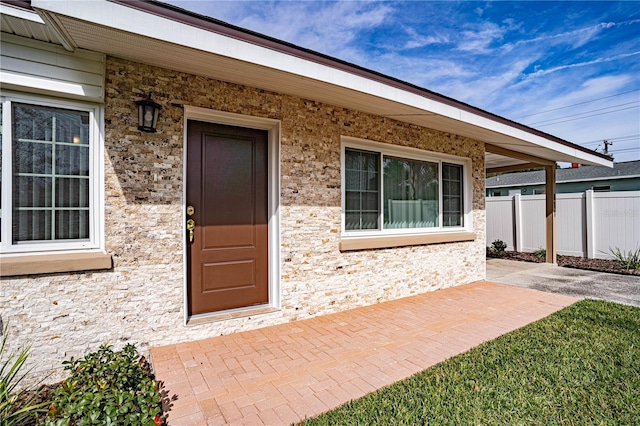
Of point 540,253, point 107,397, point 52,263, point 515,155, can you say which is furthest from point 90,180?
point 540,253

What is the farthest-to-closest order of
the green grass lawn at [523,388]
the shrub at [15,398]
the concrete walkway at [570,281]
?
the concrete walkway at [570,281], the green grass lawn at [523,388], the shrub at [15,398]

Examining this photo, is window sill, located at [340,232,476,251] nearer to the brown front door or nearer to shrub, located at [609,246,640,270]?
the brown front door

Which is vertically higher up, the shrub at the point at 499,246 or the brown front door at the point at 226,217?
the brown front door at the point at 226,217

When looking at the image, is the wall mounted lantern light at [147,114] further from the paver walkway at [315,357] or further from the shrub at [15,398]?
the paver walkway at [315,357]

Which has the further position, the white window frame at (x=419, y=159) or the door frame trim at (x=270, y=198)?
the white window frame at (x=419, y=159)

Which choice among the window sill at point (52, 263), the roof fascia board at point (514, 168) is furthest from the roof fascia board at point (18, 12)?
the roof fascia board at point (514, 168)

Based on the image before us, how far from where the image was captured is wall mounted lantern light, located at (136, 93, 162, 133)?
3332mm

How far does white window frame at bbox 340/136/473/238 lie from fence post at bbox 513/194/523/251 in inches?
209

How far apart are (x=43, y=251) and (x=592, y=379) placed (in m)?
5.08

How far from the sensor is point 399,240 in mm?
5539

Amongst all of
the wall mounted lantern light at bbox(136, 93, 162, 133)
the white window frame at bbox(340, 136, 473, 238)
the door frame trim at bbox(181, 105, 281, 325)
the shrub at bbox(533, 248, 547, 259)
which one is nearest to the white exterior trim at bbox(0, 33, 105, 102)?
the wall mounted lantern light at bbox(136, 93, 162, 133)

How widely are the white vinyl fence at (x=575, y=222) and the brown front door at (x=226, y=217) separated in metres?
9.86

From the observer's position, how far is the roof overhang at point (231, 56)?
2.45m

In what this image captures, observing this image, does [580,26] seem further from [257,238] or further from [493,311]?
[257,238]
